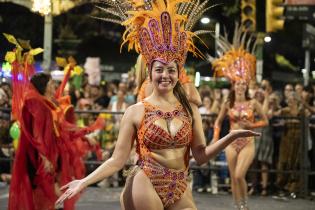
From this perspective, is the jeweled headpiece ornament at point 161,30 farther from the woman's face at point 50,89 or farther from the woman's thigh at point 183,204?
the woman's face at point 50,89

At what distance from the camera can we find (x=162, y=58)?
4.87 metres

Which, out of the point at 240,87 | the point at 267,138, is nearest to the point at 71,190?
the point at 240,87

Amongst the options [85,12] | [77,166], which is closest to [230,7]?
[85,12]

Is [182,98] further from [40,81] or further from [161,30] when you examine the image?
[40,81]

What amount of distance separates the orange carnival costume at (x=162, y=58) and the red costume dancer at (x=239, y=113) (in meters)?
4.32

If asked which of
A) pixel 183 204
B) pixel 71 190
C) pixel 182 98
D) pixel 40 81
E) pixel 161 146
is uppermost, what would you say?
pixel 40 81

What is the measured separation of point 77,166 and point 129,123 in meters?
3.77

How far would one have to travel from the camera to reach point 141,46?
5.05 metres

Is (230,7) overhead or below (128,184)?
overhead

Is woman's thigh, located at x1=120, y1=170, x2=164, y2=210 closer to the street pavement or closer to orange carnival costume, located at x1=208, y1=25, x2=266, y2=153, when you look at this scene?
orange carnival costume, located at x1=208, y1=25, x2=266, y2=153

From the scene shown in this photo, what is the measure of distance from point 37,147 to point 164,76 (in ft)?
11.0

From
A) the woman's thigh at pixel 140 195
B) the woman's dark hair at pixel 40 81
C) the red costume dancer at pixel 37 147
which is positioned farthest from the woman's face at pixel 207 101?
the woman's thigh at pixel 140 195

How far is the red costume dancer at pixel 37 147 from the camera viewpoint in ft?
25.6

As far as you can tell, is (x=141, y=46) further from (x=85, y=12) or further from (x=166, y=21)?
(x=85, y=12)
